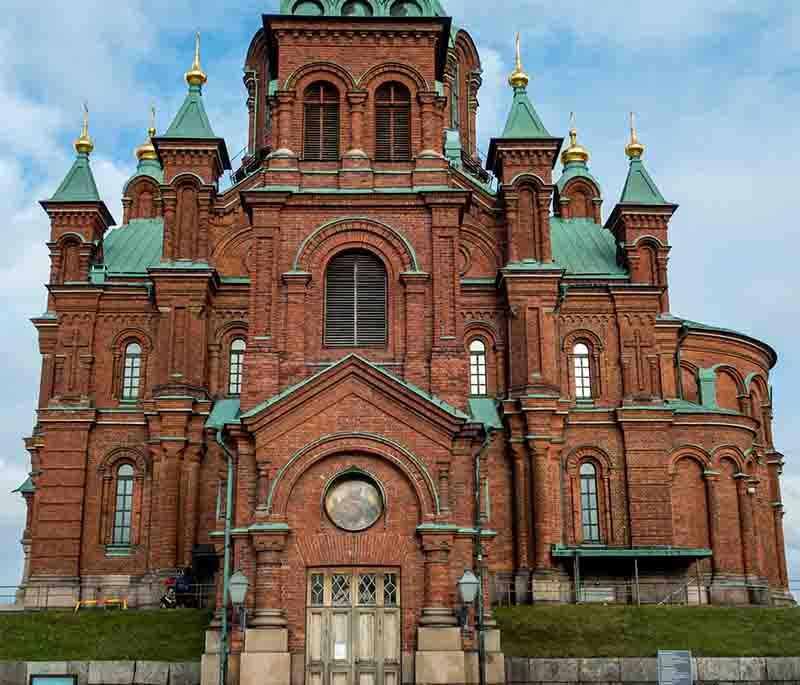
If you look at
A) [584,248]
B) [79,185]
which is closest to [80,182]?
[79,185]

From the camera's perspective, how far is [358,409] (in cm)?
2703

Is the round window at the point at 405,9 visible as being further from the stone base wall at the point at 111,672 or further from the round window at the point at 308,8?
the stone base wall at the point at 111,672

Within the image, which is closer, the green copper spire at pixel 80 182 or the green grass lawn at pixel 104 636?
the green grass lawn at pixel 104 636

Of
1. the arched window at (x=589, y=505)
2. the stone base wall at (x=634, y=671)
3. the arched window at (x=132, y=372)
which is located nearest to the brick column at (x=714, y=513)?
the arched window at (x=589, y=505)

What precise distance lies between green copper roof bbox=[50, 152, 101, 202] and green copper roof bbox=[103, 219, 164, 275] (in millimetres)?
2185

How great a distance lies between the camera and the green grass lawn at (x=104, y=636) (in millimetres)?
29828

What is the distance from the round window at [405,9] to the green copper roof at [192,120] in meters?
13.2

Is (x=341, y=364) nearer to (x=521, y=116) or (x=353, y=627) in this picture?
(x=353, y=627)

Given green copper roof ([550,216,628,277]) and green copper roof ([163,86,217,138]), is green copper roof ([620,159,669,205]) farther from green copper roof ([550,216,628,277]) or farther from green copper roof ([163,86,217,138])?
green copper roof ([163,86,217,138])

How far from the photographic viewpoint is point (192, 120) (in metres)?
44.9

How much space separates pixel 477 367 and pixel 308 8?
15382 mm

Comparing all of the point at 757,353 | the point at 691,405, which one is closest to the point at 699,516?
the point at 691,405

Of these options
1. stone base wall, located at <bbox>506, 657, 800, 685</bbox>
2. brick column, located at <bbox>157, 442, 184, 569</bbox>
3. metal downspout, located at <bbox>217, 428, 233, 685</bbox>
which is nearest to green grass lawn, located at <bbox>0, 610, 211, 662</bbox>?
metal downspout, located at <bbox>217, 428, 233, 685</bbox>

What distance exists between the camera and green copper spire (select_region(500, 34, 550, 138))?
144 ft
